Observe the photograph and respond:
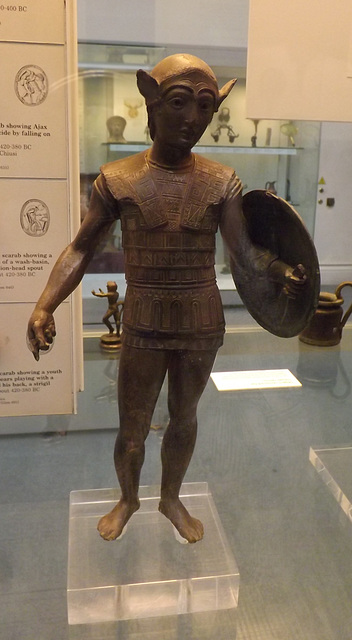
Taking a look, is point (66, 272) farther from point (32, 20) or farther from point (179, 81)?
point (32, 20)

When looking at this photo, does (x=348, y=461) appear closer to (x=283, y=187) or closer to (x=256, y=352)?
(x=256, y=352)

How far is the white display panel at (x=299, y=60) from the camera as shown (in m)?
1.94

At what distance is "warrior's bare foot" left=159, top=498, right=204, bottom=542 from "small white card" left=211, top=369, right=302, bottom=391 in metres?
1.14

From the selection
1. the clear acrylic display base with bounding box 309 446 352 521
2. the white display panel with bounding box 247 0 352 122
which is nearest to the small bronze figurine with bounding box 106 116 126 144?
the white display panel with bounding box 247 0 352 122

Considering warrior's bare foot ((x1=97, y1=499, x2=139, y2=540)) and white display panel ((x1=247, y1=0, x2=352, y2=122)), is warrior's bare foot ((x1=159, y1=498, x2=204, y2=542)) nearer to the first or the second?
warrior's bare foot ((x1=97, y1=499, x2=139, y2=540))

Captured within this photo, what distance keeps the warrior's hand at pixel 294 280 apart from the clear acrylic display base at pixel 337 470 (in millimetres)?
941

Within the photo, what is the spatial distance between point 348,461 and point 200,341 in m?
1.10

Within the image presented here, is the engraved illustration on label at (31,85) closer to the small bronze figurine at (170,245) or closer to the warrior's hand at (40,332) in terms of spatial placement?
the small bronze figurine at (170,245)

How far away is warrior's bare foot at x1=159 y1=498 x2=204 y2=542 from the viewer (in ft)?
5.36

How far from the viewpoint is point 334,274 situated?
3320 millimetres

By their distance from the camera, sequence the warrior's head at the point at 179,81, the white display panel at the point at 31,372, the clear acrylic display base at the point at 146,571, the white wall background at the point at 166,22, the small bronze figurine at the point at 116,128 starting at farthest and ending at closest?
the small bronze figurine at the point at 116,128 < the white wall background at the point at 166,22 < the white display panel at the point at 31,372 < the clear acrylic display base at the point at 146,571 < the warrior's head at the point at 179,81

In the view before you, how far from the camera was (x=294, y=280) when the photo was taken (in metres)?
1.34

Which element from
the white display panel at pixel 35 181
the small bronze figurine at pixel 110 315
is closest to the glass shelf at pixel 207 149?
the small bronze figurine at pixel 110 315

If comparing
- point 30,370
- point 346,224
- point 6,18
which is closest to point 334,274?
point 346,224
